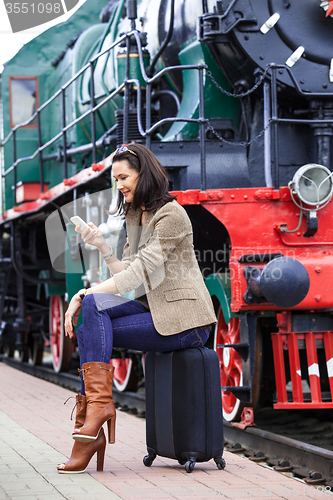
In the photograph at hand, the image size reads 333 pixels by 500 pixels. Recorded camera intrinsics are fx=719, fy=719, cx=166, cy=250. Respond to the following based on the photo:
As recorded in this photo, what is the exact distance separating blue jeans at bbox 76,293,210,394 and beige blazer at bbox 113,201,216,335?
62 mm

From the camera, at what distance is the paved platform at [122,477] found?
2.74 metres

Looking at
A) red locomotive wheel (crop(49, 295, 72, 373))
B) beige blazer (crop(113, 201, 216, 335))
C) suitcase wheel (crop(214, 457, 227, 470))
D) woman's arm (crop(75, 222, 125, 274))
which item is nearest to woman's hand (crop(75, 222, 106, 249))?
woman's arm (crop(75, 222, 125, 274))

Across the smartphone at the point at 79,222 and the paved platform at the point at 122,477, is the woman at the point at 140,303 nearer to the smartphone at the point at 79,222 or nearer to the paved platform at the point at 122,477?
the smartphone at the point at 79,222

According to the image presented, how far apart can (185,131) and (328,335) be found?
6.34 feet

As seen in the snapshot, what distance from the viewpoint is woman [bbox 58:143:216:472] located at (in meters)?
3.02

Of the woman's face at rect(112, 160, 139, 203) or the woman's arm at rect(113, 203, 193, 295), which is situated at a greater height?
the woman's face at rect(112, 160, 139, 203)

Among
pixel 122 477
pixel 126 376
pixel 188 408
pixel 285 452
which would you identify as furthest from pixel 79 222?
pixel 126 376

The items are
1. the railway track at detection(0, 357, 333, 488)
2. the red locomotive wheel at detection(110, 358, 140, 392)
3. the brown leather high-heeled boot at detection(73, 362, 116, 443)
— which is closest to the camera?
the brown leather high-heeled boot at detection(73, 362, 116, 443)

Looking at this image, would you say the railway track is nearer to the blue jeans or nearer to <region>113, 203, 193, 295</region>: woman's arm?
the blue jeans

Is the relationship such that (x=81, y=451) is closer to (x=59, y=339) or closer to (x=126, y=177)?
(x=126, y=177)

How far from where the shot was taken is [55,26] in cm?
1002

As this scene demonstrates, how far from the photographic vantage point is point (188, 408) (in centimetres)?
318

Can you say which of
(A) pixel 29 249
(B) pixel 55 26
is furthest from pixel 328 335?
(B) pixel 55 26

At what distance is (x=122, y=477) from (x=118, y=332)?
24.1 inches
